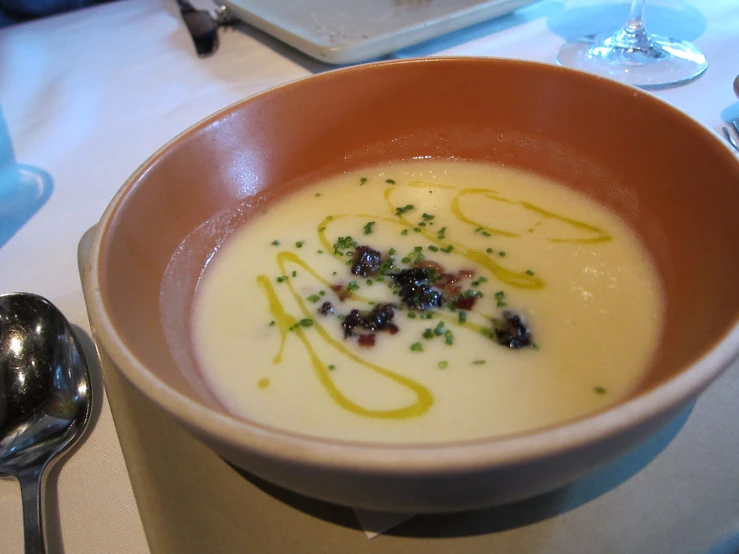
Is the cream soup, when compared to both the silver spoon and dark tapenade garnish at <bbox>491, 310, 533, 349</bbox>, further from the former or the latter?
the silver spoon

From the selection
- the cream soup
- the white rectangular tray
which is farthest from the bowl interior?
the white rectangular tray

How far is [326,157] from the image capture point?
4.98 feet

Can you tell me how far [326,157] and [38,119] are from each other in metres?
1.21

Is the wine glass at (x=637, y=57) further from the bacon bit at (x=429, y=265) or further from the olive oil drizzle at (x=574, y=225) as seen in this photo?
the bacon bit at (x=429, y=265)

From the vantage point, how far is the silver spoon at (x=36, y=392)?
952mm

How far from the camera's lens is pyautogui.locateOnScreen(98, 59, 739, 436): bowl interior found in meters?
0.94

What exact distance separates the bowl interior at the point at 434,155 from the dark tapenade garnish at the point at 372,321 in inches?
12.4

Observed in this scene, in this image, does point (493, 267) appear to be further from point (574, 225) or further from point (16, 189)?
point (16, 189)

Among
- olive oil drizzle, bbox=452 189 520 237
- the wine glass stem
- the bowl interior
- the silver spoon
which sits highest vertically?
the wine glass stem

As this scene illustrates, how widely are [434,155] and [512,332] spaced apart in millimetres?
681

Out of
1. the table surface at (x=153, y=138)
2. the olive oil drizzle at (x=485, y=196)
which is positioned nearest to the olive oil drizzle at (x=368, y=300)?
the olive oil drizzle at (x=485, y=196)

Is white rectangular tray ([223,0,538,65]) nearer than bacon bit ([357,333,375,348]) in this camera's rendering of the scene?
No

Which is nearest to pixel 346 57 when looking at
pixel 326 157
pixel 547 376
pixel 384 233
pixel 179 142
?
pixel 326 157

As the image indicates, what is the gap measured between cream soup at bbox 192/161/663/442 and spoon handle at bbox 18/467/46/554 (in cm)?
31
